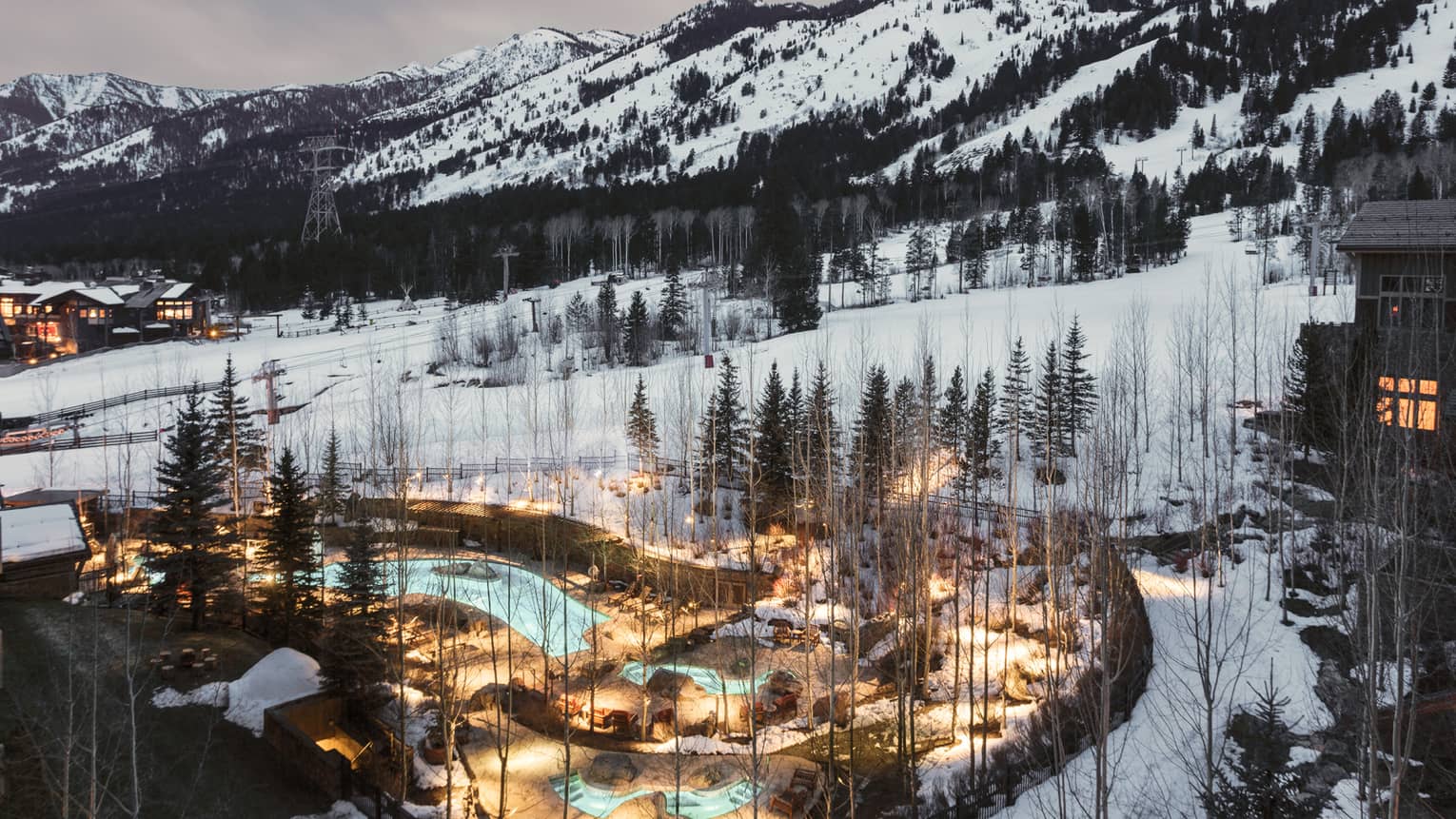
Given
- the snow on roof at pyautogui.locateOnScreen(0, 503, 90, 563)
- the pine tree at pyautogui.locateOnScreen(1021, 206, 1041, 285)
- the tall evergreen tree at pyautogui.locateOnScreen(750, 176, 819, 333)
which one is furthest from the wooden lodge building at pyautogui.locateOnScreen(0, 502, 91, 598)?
the pine tree at pyautogui.locateOnScreen(1021, 206, 1041, 285)

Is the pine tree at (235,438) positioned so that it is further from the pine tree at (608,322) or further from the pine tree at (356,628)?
the pine tree at (608,322)

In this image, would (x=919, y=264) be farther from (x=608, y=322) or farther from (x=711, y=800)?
(x=711, y=800)

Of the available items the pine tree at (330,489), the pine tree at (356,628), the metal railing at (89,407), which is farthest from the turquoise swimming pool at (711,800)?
the metal railing at (89,407)

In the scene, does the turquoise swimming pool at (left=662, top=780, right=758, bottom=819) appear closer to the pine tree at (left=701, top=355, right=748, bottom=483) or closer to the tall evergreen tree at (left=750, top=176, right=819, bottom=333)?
the pine tree at (left=701, top=355, right=748, bottom=483)

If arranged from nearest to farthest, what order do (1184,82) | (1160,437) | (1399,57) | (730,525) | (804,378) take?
(730,525), (1160,437), (804,378), (1399,57), (1184,82)

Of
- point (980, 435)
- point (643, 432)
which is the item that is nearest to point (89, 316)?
point (643, 432)

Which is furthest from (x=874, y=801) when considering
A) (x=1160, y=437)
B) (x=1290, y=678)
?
(x=1160, y=437)

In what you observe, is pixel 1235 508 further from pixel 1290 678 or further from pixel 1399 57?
pixel 1399 57
